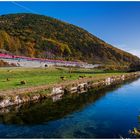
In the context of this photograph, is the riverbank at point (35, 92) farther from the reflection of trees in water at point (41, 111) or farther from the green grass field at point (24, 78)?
the green grass field at point (24, 78)

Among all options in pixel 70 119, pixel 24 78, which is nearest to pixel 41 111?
pixel 70 119

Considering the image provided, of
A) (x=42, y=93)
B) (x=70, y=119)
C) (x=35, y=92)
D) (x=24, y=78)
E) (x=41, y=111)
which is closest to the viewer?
(x=70, y=119)

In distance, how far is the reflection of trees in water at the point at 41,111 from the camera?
29.3 meters

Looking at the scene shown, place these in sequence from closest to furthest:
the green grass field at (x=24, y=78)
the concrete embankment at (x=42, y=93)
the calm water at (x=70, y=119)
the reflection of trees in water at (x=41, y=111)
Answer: the calm water at (x=70, y=119) → the reflection of trees in water at (x=41, y=111) → the concrete embankment at (x=42, y=93) → the green grass field at (x=24, y=78)

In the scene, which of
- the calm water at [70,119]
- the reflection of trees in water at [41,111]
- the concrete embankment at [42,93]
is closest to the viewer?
the calm water at [70,119]

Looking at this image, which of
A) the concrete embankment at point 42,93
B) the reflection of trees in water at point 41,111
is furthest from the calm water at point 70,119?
the concrete embankment at point 42,93

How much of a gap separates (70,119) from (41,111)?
5.18 metres

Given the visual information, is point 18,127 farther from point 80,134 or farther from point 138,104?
point 138,104

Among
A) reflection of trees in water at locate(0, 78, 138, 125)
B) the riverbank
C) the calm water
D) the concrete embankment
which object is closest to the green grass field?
the riverbank

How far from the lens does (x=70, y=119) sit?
30.0m

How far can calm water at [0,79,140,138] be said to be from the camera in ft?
80.7

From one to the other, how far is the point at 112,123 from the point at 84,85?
30704mm

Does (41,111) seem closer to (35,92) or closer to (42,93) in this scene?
(35,92)

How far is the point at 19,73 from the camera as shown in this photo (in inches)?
2510
